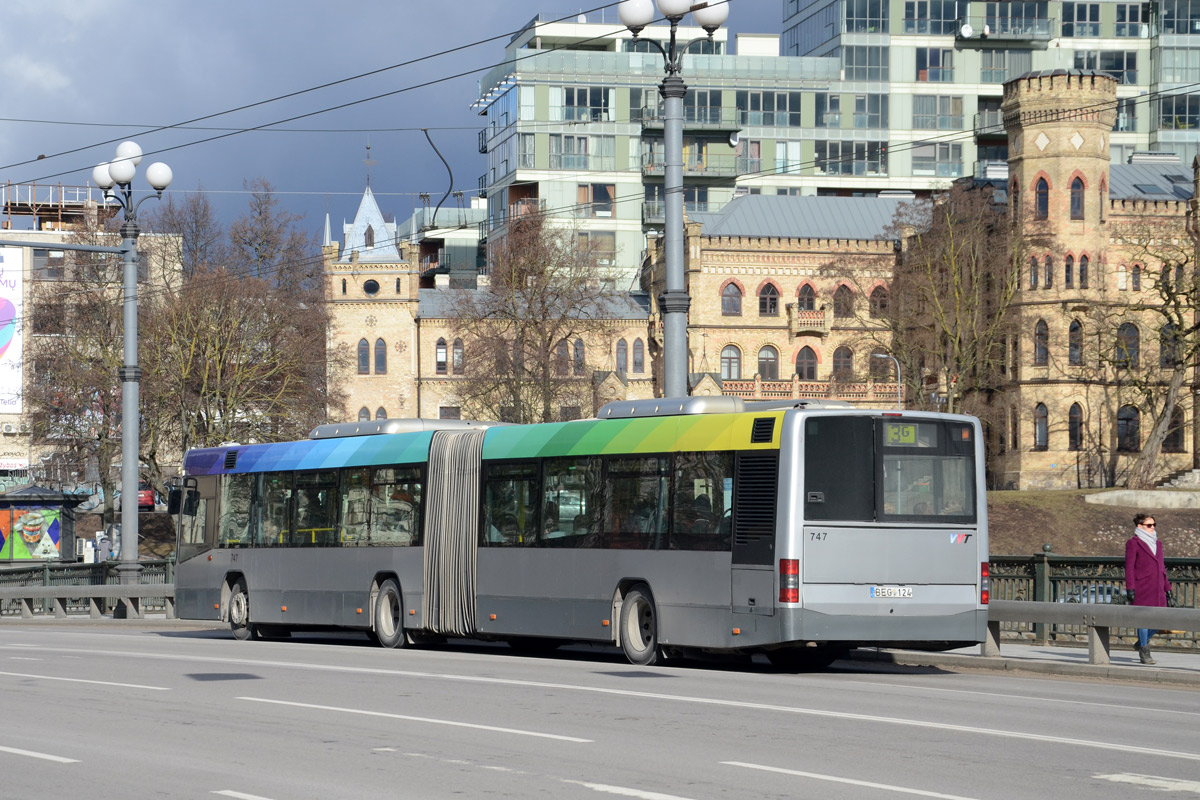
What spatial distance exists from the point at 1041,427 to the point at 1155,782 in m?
68.9

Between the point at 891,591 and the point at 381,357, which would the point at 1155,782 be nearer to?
the point at 891,591

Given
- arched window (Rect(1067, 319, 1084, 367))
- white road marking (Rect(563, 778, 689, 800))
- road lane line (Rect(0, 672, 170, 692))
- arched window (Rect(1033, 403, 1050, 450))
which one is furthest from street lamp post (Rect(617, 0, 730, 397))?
arched window (Rect(1033, 403, 1050, 450))

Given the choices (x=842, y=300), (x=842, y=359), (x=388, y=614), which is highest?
(x=842, y=300)

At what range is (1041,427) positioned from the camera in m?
76.7

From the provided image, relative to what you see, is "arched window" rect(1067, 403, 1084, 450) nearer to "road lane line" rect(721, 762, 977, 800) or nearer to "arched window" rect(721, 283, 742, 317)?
"arched window" rect(721, 283, 742, 317)

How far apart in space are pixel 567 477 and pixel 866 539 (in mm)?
4297

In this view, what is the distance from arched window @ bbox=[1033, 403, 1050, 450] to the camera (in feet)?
251

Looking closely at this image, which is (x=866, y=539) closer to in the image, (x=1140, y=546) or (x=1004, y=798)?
(x=1140, y=546)

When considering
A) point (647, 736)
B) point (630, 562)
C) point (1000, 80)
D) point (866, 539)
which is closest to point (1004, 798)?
point (647, 736)

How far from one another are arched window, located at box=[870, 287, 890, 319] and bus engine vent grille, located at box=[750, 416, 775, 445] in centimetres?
6243

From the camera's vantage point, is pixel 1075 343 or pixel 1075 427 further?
pixel 1075 427

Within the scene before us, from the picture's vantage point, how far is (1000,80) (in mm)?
109438

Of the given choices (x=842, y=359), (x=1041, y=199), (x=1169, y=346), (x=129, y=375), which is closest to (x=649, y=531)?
(x=129, y=375)

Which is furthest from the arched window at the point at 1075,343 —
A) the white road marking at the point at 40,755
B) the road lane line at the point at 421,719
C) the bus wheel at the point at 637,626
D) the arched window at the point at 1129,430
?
the white road marking at the point at 40,755
